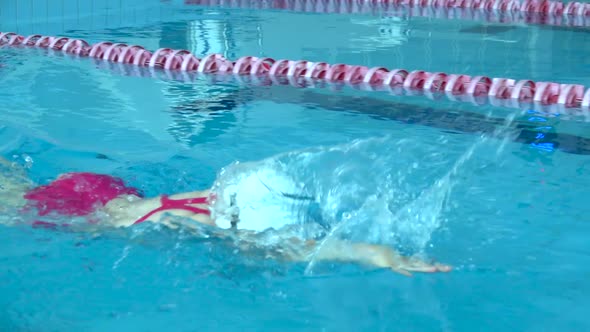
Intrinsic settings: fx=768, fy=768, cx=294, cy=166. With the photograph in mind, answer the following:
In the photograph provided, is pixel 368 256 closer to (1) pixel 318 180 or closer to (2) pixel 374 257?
(2) pixel 374 257

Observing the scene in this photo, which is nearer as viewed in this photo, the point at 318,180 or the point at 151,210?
the point at 151,210

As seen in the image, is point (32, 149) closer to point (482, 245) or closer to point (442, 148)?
point (442, 148)

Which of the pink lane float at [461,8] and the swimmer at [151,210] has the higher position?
the pink lane float at [461,8]

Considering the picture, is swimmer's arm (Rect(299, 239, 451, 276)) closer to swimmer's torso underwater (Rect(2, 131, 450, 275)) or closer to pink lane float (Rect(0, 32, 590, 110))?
swimmer's torso underwater (Rect(2, 131, 450, 275))

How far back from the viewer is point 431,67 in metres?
7.36

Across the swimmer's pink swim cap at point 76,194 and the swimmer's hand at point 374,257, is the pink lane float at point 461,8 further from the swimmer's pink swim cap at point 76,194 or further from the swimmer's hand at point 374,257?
the swimmer's hand at point 374,257

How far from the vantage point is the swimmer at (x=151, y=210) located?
3.11 meters

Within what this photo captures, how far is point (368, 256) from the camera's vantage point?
3088 mm

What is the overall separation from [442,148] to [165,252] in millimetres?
2148

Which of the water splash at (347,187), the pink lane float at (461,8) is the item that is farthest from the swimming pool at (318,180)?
the pink lane float at (461,8)

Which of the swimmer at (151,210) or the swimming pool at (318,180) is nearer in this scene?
the swimming pool at (318,180)

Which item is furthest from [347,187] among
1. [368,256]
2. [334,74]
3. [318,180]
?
[334,74]

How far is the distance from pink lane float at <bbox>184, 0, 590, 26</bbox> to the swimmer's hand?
7.83 meters

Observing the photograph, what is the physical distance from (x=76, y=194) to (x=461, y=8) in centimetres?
892
